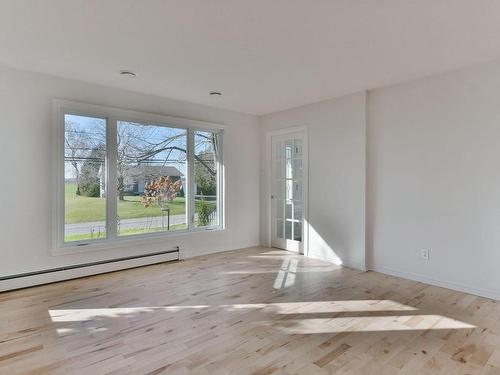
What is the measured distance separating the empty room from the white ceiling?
23 mm

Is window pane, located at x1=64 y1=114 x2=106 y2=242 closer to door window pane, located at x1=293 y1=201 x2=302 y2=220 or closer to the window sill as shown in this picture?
the window sill

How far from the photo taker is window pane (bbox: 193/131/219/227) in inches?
199

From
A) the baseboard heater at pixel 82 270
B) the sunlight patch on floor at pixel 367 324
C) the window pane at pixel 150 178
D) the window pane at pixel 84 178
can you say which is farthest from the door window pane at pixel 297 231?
the window pane at pixel 84 178

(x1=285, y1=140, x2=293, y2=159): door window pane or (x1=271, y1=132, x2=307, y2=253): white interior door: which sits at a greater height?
(x1=285, y1=140, x2=293, y2=159): door window pane

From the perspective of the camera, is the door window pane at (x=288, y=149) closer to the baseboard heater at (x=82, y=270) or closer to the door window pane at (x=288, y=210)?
the door window pane at (x=288, y=210)

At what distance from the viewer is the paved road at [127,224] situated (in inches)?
153

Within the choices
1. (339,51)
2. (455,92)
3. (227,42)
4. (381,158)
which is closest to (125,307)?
(227,42)

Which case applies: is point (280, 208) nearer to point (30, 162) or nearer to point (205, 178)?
point (205, 178)

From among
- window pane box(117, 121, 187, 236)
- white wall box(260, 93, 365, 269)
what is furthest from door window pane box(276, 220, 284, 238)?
window pane box(117, 121, 187, 236)

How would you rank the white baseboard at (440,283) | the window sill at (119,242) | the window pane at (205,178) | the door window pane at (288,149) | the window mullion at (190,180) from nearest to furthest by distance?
the white baseboard at (440,283) → the window sill at (119,242) → the window mullion at (190,180) → the window pane at (205,178) → the door window pane at (288,149)

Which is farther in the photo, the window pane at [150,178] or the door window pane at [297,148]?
the door window pane at [297,148]

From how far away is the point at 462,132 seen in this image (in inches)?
133

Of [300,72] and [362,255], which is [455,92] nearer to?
[300,72]

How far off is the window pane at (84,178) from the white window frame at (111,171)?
62 millimetres
